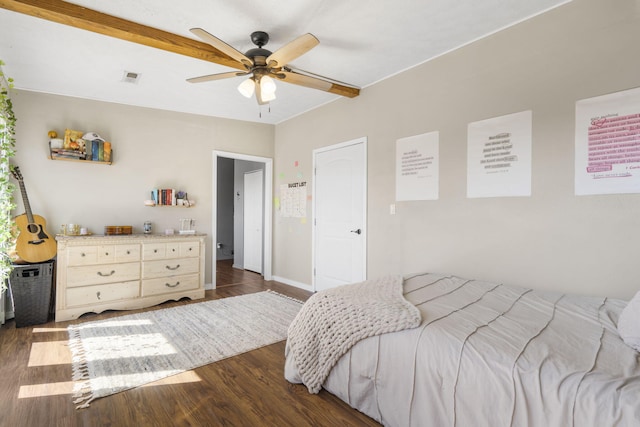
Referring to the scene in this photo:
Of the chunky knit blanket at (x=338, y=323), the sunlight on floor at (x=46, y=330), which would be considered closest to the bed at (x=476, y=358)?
the chunky knit blanket at (x=338, y=323)

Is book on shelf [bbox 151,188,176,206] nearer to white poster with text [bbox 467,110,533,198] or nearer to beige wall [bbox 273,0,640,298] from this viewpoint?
beige wall [bbox 273,0,640,298]

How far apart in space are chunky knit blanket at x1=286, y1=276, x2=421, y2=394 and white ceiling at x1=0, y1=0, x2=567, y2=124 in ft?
6.63

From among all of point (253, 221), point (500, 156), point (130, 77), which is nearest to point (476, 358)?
point (500, 156)

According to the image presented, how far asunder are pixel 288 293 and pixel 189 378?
2.29m

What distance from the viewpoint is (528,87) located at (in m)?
2.42

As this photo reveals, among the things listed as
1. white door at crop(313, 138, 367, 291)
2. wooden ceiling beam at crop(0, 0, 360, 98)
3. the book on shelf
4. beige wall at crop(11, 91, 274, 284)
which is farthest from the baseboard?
wooden ceiling beam at crop(0, 0, 360, 98)

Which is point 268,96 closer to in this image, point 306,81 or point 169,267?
point 306,81

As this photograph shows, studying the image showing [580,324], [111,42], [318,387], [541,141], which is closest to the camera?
[580,324]

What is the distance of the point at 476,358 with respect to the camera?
134 cm

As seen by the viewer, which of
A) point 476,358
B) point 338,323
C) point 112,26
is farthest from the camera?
point 112,26

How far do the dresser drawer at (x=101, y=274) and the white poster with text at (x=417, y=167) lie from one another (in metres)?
3.12

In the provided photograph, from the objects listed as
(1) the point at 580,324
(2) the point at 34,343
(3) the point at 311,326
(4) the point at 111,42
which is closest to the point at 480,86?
(1) the point at 580,324

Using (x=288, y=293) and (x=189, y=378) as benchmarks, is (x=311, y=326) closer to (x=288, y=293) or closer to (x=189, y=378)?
(x=189, y=378)

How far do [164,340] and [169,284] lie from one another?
1.27 m
